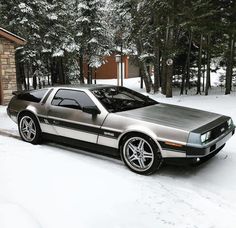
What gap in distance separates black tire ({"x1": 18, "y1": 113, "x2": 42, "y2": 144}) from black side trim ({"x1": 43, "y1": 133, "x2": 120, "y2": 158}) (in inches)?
6.9

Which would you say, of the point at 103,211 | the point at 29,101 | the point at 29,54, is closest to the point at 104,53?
the point at 29,54

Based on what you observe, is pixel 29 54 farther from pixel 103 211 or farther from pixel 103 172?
pixel 103 211

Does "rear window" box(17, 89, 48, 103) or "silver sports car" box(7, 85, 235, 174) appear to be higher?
"rear window" box(17, 89, 48, 103)

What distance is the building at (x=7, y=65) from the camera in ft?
39.9

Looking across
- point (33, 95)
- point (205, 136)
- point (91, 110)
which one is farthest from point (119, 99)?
point (33, 95)

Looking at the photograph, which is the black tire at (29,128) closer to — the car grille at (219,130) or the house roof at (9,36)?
the car grille at (219,130)

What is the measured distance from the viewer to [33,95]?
21.3ft

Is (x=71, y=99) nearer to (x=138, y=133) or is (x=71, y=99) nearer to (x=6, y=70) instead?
→ (x=138, y=133)

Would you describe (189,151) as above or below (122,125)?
below

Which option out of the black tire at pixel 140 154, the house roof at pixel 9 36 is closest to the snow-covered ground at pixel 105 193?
the black tire at pixel 140 154

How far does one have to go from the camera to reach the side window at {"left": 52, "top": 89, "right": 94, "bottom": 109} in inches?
219

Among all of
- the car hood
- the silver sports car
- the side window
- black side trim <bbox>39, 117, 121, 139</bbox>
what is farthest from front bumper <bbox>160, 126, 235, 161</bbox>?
the side window

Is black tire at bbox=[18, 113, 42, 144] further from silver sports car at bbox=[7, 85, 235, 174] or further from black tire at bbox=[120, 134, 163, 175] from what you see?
black tire at bbox=[120, 134, 163, 175]

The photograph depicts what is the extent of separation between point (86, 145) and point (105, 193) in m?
1.50
